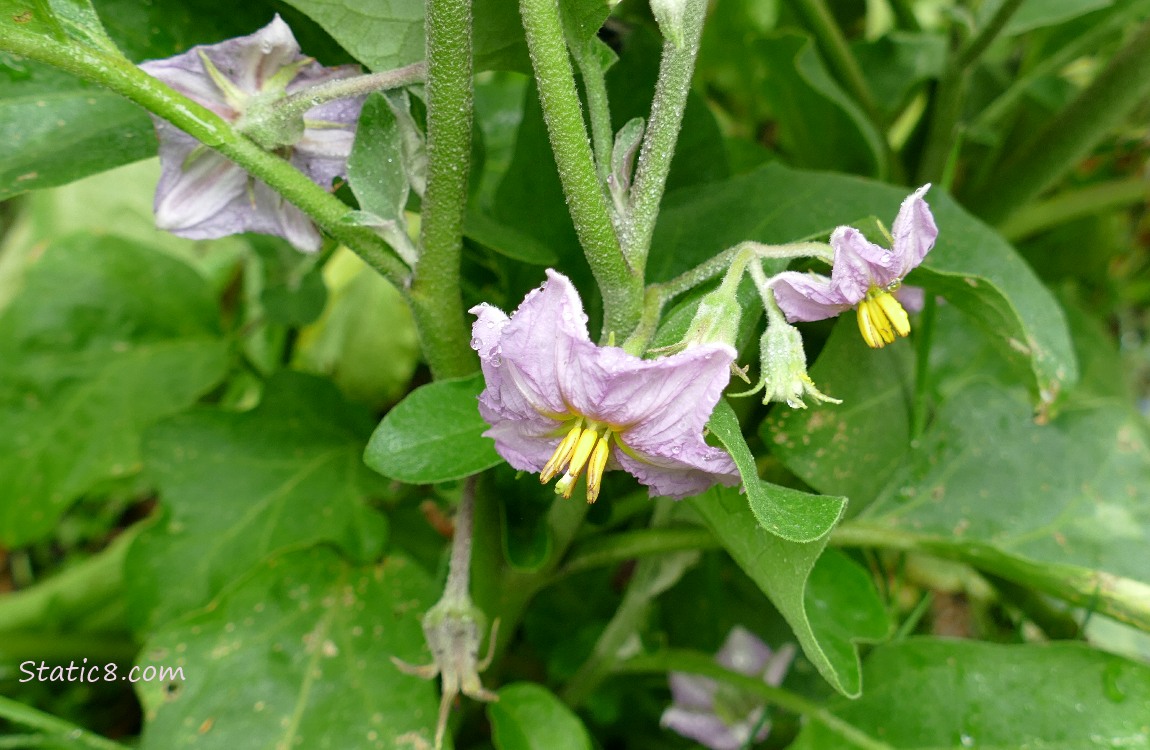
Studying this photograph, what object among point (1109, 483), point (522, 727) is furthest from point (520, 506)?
point (1109, 483)

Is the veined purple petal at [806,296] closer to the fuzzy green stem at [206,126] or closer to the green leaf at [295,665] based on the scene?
the fuzzy green stem at [206,126]

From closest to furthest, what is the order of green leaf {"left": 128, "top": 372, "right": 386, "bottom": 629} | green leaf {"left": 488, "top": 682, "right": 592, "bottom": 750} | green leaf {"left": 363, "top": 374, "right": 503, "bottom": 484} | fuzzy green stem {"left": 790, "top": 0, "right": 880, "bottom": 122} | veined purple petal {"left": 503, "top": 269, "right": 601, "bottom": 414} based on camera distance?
veined purple petal {"left": 503, "top": 269, "right": 601, "bottom": 414}, green leaf {"left": 363, "top": 374, "right": 503, "bottom": 484}, green leaf {"left": 488, "top": 682, "right": 592, "bottom": 750}, green leaf {"left": 128, "top": 372, "right": 386, "bottom": 629}, fuzzy green stem {"left": 790, "top": 0, "right": 880, "bottom": 122}

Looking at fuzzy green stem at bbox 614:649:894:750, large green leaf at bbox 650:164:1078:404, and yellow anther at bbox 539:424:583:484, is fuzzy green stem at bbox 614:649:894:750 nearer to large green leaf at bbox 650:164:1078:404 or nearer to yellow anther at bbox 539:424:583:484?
large green leaf at bbox 650:164:1078:404

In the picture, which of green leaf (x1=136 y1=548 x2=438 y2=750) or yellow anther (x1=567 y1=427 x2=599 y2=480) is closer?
yellow anther (x1=567 y1=427 x2=599 y2=480)

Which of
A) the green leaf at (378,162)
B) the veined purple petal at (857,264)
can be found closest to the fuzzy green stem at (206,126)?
the green leaf at (378,162)

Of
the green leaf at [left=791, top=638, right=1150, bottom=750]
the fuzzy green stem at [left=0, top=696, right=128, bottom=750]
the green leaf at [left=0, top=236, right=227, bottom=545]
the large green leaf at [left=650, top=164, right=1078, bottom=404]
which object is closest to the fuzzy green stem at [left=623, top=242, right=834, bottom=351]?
the large green leaf at [left=650, top=164, right=1078, bottom=404]

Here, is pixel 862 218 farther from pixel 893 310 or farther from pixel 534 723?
pixel 534 723

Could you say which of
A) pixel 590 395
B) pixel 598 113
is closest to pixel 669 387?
pixel 590 395
